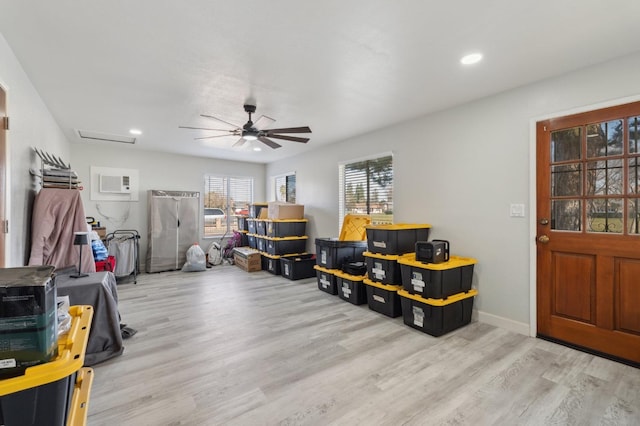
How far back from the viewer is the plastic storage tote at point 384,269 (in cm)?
352

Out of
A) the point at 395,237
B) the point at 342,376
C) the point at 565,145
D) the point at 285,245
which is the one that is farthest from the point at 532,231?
the point at 285,245

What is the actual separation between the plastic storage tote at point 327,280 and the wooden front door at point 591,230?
2491 mm

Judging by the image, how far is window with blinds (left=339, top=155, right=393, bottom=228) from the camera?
4.52m

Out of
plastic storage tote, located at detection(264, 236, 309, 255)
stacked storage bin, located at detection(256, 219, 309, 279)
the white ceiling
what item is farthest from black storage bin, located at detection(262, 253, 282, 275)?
the white ceiling

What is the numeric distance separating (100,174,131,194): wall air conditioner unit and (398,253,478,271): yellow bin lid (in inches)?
226

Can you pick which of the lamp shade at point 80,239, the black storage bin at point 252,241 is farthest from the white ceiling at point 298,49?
the black storage bin at point 252,241

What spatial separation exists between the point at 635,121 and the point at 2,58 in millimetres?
5053

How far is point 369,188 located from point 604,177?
286 cm

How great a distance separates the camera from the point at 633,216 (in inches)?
94.9

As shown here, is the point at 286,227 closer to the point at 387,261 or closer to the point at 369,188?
the point at 369,188

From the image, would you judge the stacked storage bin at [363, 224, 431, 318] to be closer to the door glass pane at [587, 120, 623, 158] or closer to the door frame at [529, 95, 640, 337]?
the door frame at [529, 95, 640, 337]

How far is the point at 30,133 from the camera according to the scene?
2.91 meters

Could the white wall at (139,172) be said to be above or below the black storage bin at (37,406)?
above

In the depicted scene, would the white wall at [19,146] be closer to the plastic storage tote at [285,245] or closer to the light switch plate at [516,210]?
the plastic storage tote at [285,245]
